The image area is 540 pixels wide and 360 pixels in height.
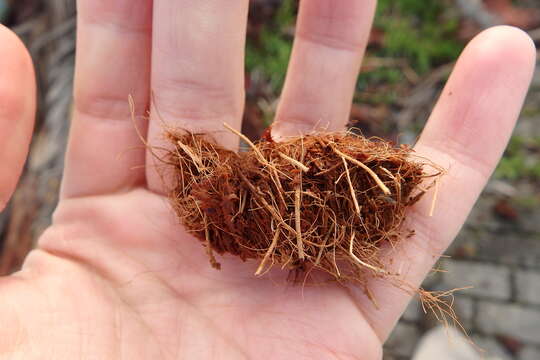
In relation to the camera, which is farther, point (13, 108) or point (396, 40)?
point (396, 40)

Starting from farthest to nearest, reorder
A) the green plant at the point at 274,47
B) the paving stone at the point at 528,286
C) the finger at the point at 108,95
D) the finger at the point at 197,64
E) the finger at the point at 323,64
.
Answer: the green plant at the point at 274,47 < the paving stone at the point at 528,286 < the finger at the point at 323,64 < the finger at the point at 108,95 < the finger at the point at 197,64

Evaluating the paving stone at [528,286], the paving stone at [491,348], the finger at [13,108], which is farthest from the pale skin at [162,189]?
the paving stone at [528,286]

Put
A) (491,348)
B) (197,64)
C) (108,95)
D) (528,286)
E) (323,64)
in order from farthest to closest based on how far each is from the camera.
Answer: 1. (528,286)
2. (491,348)
3. (323,64)
4. (108,95)
5. (197,64)

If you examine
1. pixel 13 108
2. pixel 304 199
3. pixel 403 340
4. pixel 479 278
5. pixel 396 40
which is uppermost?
pixel 396 40

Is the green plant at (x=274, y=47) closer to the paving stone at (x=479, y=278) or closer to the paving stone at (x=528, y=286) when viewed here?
the paving stone at (x=479, y=278)

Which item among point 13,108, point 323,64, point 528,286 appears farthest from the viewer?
point 528,286

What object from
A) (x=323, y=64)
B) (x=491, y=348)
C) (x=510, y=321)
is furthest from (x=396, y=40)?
(x=491, y=348)

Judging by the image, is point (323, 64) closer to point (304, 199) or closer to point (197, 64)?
point (197, 64)

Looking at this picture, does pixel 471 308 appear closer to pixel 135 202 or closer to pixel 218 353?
pixel 218 353
